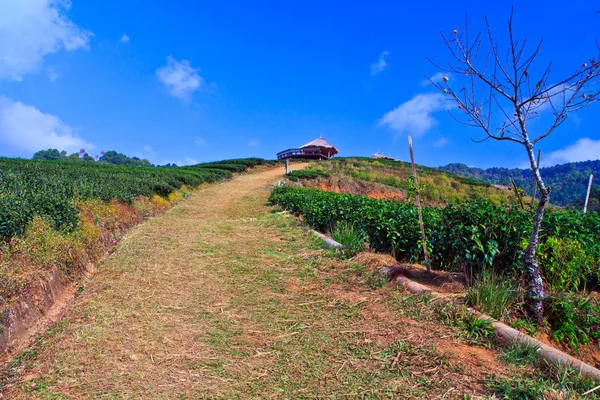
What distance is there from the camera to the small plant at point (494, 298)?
321cm

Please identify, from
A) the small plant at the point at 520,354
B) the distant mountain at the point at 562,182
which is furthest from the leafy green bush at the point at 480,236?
the small plant at the point at 520,354

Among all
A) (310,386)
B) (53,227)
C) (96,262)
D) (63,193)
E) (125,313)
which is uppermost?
(63,193)

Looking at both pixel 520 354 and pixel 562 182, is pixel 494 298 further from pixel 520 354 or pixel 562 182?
pixel 562 182

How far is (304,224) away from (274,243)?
154 centimetres

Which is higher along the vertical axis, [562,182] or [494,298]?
[562,182]

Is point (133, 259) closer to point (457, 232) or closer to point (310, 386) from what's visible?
point (310, 386)

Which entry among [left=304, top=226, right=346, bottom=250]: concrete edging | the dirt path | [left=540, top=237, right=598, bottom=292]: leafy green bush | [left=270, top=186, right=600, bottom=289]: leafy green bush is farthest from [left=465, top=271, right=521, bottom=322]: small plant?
[left=304, top=226, right=346, bottom=250]: concrete edging

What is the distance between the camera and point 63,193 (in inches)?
244

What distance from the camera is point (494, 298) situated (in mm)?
3238

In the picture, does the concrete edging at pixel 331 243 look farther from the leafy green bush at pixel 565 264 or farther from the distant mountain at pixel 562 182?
the distant mountain at pixel 562 182

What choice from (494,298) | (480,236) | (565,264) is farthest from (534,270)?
(565,264)

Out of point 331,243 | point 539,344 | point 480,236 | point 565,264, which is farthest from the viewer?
point 331,243

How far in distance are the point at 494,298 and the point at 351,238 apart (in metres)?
2.52

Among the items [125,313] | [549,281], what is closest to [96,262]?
[125,313]
